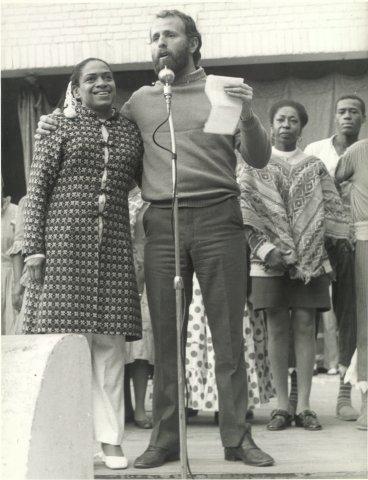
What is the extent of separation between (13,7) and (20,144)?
1.28 metres

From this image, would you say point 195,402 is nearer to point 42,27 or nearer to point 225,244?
point 225,244

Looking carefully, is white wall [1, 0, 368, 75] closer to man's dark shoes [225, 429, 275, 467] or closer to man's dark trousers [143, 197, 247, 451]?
man's dark trousers [143, 197, 247, 451]

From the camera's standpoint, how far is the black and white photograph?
3629 millimetres

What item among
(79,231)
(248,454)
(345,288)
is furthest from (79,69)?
(345,288)

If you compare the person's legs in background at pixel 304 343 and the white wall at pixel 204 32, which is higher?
the white wall at pixel 204 32

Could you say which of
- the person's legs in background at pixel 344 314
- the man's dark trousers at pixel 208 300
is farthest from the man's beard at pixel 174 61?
the person's legs in background at pixel 344 314

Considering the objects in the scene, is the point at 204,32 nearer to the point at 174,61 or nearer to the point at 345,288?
the point at 345,288

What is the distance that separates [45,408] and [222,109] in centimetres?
161

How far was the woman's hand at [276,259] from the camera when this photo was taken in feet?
17.8

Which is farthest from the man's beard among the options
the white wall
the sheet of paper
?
the white wall

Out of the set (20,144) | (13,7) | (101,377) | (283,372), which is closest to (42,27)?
(13,7)

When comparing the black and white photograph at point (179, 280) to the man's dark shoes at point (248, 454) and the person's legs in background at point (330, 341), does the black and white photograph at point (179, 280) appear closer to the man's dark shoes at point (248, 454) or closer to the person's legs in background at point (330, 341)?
the man's dark shoes at point (248, 454)

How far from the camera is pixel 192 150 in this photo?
445cm

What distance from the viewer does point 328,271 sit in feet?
18.4
